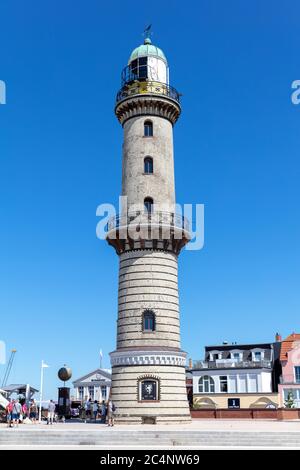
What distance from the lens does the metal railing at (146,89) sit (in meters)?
36.6

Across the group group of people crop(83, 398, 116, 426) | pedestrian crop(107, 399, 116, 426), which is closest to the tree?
group of people crop(83, 398, 116, 426)

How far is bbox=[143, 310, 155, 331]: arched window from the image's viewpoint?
3294cm

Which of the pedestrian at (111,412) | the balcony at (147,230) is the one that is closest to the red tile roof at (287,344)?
the balcony at (147,230)

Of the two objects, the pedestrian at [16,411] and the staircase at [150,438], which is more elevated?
the pedestrian at [16,411]

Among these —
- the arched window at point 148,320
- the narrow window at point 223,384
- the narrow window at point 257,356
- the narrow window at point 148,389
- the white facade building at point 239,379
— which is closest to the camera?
the narrow window at point 148,389

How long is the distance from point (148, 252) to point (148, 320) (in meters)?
4.22

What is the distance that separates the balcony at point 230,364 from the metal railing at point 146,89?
102 ft

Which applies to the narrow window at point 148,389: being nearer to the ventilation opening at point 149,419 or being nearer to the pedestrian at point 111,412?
the ventilation opening at point 149,419

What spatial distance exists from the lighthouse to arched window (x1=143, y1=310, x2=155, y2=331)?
0.20 feet

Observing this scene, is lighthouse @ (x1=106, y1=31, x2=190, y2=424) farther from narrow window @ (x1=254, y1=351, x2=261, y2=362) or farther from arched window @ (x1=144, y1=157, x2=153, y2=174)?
narrow window @ (x1=254, y1=351, x2=261, y2=362)

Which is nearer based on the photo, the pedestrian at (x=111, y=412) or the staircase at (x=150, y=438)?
the staircase at (x=150, y=438)

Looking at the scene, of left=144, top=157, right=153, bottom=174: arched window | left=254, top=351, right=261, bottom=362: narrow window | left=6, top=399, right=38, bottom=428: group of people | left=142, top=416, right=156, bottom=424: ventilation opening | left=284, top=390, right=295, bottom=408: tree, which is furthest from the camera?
left=254, top=351, right=261, bottom=362: narrow window

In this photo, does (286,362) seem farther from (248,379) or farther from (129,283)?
(129,283)

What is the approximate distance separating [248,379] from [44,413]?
81.4 ft
